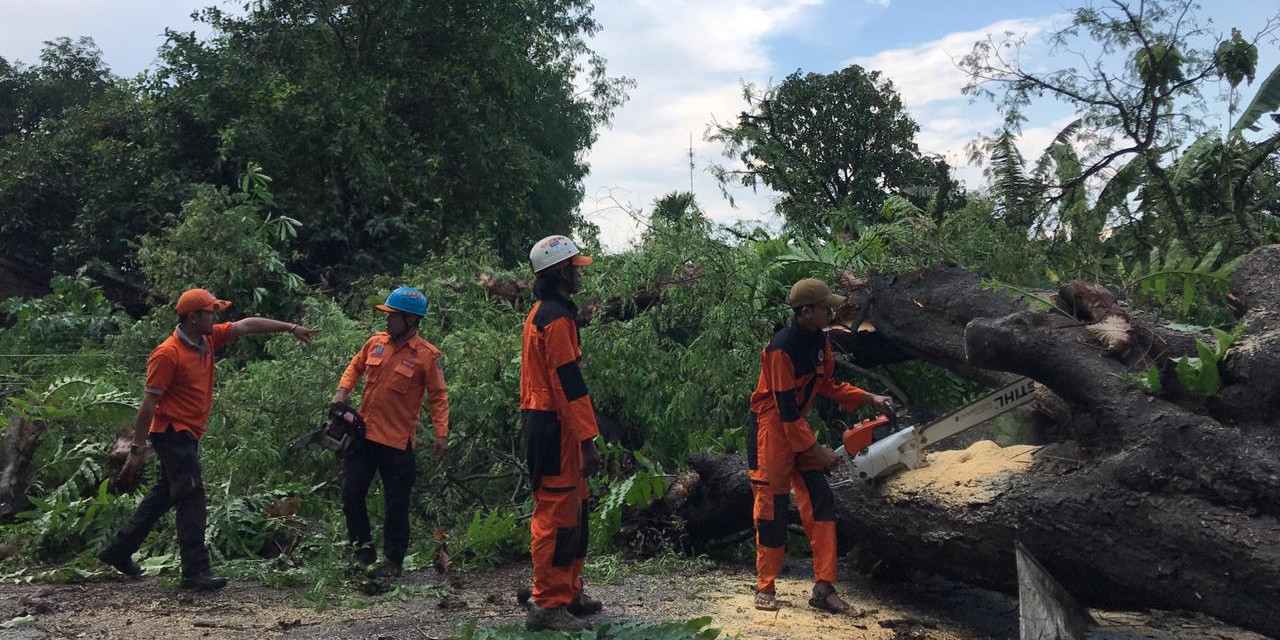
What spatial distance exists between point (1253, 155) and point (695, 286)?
9.07 meters

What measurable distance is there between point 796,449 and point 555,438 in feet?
4.33

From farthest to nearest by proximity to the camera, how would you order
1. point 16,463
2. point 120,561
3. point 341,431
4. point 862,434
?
point 16,463 → point 120,561 → point 341,431 → point 862,434

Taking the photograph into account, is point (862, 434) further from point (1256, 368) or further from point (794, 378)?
point (1256, 368)

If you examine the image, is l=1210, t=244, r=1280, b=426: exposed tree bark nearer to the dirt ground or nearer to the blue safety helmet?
the dirt ground

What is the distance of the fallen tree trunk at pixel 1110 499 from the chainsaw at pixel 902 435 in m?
0.09

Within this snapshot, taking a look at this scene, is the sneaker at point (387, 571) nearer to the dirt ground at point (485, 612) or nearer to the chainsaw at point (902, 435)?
the dirt ground at point (485, 612)

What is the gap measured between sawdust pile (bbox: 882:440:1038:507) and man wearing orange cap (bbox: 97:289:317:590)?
3954mm

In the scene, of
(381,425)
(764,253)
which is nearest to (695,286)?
(764,253)

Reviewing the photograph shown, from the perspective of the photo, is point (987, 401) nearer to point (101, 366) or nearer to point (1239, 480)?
point (1239, 480)

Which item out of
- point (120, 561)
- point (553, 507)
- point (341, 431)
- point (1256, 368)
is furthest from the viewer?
point (120, 561)

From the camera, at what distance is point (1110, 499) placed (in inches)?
172

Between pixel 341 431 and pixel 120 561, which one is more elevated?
pixel 341 431

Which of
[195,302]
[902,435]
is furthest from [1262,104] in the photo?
[195,302]

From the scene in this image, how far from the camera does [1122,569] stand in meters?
4.30
